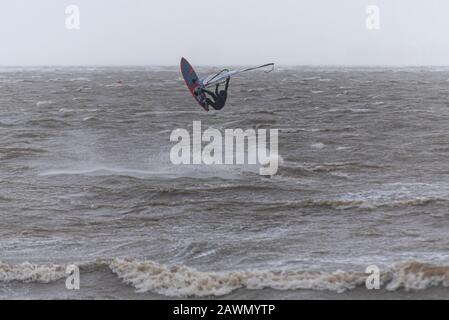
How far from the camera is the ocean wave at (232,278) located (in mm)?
10094

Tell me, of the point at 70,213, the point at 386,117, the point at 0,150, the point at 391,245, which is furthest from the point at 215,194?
the point at 386,117

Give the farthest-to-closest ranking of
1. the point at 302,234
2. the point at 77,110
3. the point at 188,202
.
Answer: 1. the point at 77,110
2. the point at 188,202
3. the point at 302,234

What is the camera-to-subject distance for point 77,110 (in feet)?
137

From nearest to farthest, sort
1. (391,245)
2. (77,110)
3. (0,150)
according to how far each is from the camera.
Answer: (391,245) → (0,150) → (77,110)

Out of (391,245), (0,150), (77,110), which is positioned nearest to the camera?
(391,245)

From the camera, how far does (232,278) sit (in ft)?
34.1

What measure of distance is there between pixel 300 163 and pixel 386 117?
15.3 m

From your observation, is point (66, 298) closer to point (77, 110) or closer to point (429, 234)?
point (429, 234)

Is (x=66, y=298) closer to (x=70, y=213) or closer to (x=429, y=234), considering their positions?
(x=70, y=213)

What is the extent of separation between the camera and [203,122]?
34969mm

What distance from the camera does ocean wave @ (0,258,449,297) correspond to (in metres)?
10.1
